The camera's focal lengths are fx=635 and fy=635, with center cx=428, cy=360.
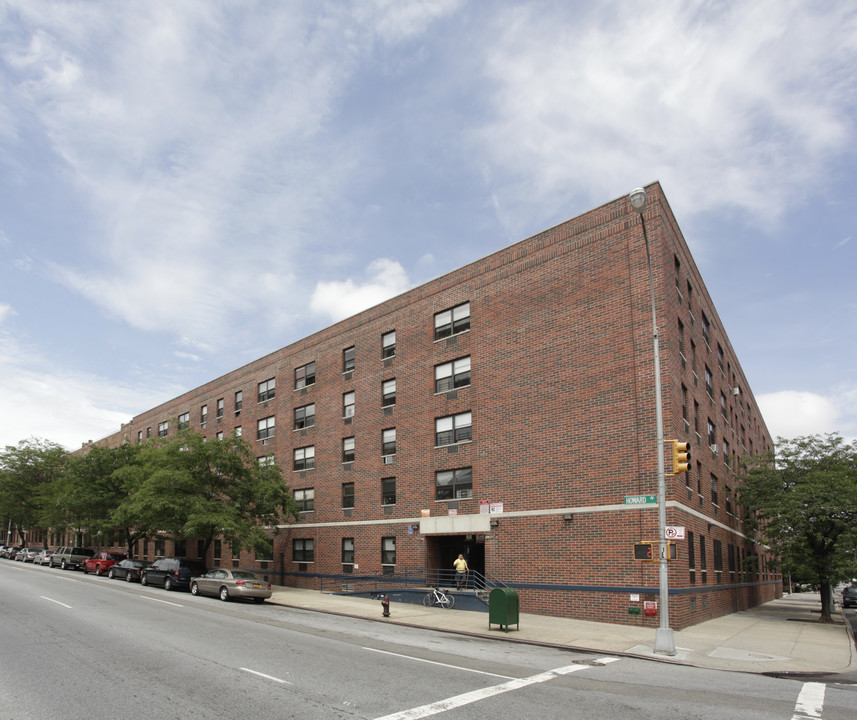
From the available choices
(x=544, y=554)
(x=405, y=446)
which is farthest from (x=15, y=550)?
(x=544, y=554)

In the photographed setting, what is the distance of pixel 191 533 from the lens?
3075 cm

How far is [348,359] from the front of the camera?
3500 centimetres

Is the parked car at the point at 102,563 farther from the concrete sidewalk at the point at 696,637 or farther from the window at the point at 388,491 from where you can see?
the concrete sidewalk at the point at 696,637

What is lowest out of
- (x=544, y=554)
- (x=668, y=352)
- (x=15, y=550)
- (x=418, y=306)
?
(x=15, y=550)

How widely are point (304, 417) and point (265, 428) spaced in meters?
5.00

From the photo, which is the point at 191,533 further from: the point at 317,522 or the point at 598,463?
the point at 598,463

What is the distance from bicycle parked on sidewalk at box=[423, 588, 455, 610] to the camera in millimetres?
24266

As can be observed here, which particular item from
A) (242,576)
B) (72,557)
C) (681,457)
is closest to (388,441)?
(242,576)

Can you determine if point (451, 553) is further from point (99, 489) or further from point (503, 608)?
point (99, 489)

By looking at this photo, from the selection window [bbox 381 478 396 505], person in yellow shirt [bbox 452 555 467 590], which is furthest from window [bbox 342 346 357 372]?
person in yellow shirt [bbox 452 555 467 590]

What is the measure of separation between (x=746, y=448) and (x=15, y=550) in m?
67.9

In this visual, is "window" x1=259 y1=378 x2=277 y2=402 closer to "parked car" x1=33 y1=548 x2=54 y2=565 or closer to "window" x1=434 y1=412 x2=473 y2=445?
"window" x1=434 y1=412 x2=473 y2=445

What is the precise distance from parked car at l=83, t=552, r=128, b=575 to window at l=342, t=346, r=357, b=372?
19901 millimetres

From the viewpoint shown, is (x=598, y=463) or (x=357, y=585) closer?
(x=598, y=463)
